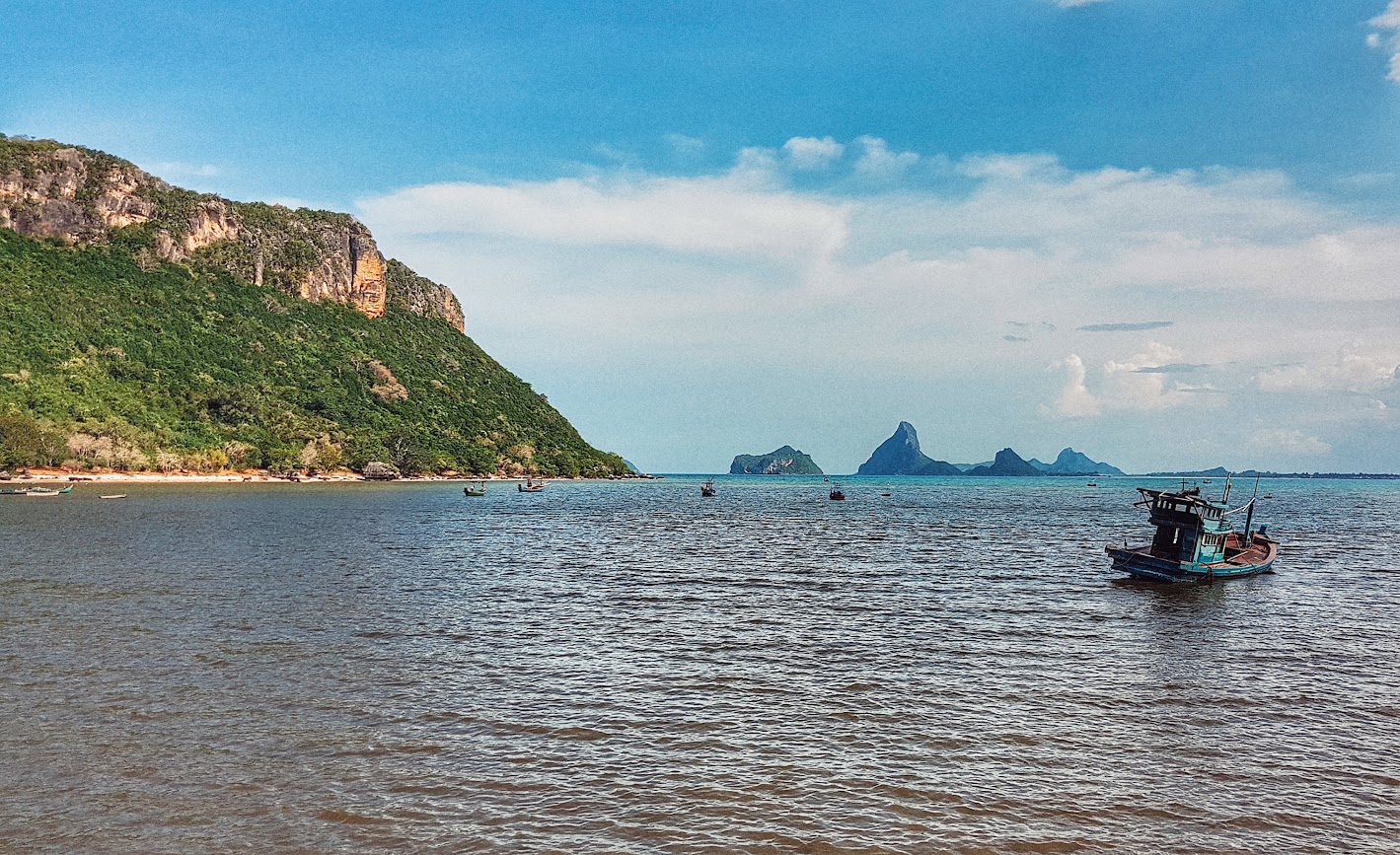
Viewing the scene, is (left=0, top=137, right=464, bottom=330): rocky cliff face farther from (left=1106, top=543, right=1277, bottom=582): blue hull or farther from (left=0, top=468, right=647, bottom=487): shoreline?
(left=1106, top=543, right=1277, bottom=582): blue hull

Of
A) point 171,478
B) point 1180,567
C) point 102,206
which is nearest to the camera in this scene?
point 1180,567

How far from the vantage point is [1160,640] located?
2878 cm

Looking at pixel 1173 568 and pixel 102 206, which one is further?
pixel 102 206

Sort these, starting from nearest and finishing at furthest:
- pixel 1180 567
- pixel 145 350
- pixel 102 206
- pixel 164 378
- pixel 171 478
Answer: pixel 1180 567
pixel 171 478
pixel 164 378
pixel 145 350
pixel 102 206

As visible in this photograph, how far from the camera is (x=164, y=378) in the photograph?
151375 mm

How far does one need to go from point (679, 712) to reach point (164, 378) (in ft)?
543

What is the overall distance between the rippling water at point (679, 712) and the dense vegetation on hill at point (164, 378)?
10628 centimetres

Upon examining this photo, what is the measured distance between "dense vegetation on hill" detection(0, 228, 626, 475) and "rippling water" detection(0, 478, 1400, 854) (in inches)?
4184

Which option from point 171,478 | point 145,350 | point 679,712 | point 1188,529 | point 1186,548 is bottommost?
point 171,478

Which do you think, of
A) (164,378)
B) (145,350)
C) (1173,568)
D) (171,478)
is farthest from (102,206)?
(1173,568)

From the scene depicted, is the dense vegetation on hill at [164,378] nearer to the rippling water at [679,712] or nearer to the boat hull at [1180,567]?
the rippling water at [679,712]

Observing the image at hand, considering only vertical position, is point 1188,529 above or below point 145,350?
below

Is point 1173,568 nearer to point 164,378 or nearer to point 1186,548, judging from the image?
point 1186,548

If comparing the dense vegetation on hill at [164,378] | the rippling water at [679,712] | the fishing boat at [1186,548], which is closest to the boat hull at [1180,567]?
the fishing boat at [1186,548]
